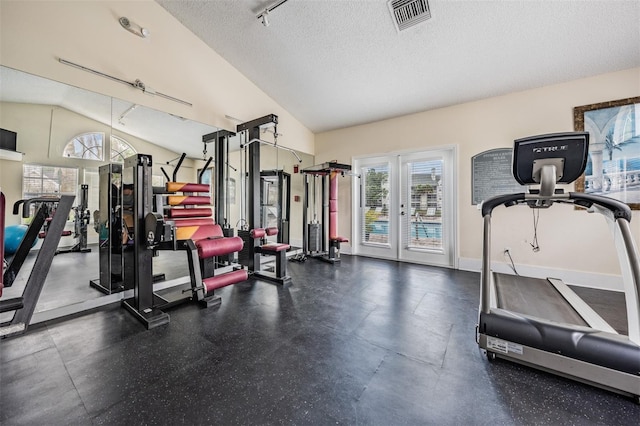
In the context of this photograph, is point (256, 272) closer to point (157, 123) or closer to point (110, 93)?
point (157, 123)

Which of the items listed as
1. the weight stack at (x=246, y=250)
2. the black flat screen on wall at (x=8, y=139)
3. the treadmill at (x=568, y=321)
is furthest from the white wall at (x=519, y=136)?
the black flat screen on wall at (x=8, y=139)

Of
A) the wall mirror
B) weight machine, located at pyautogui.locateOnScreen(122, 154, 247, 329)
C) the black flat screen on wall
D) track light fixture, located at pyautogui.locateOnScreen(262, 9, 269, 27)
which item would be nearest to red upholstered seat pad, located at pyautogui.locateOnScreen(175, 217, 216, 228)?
weight machine, located at pyautogui.locateOnScreen(122, 154, 247, 329)

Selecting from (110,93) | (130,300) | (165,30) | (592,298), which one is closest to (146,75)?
(110,93)

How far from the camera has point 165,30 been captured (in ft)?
10.6

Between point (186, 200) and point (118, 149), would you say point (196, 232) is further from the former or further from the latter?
point (118, 149)

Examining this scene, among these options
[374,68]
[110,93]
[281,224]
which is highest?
[374,68]

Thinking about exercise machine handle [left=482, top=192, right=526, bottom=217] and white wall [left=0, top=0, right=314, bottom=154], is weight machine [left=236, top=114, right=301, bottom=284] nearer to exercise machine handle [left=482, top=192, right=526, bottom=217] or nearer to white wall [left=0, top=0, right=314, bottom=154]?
white wall [left=0, top=0, right=314, bottom=154]

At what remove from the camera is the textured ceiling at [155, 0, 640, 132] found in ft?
8.75

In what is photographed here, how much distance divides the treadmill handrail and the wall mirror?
3.70 metres

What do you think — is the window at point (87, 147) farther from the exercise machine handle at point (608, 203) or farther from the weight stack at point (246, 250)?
the exercise machine handle at point (608, 203)

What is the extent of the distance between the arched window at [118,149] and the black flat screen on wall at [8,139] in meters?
0.72

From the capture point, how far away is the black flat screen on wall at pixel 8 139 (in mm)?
2139

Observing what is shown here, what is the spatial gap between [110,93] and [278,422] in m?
3.61

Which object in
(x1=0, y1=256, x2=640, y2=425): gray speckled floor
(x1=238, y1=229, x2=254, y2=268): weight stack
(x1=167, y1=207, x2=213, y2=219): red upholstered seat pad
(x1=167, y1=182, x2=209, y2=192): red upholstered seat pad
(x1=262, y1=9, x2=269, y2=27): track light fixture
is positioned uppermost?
(x1=262, y1=9, x2=269, y2=27): track light fixture
